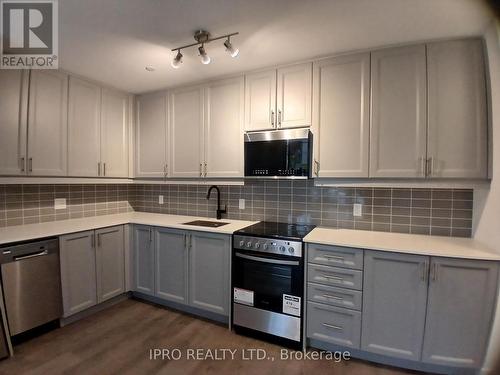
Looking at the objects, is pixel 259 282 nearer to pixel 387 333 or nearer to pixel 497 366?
pixel 387 333

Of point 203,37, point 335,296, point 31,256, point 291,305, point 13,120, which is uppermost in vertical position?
point 203,37

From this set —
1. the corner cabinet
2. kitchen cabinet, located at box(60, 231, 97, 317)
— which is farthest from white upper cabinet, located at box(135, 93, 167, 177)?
kitchen cabinet, located at box(60, 231, 97, 317)

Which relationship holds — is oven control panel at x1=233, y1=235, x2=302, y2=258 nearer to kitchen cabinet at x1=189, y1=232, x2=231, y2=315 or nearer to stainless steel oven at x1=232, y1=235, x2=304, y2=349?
stainless steel oven at x1=232, y1=235, x2=304, y2=349

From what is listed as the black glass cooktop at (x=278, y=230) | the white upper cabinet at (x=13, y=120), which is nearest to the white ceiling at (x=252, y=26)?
the white upper cabinet at (x=13, y=120)

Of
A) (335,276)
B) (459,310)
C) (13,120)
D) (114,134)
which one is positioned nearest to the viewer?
(459,310)

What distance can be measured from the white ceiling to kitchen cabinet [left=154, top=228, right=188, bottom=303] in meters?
1.62

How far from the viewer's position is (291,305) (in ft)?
6.20

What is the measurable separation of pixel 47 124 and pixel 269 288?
246cm

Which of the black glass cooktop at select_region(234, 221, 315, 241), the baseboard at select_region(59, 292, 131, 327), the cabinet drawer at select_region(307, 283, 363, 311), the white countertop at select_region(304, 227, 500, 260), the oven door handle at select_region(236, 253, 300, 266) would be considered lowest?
the baseboard at select_region(59, 292, 131, 327)

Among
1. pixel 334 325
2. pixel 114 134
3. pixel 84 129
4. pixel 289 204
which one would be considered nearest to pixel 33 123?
pixel 84 129

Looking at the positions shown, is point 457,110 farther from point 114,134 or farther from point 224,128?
point 114,134

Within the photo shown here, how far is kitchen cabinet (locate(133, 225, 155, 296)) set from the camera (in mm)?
2510

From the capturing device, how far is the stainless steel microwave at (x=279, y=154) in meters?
2.03

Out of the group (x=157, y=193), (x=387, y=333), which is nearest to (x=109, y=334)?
(x=157, y=193)
